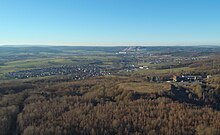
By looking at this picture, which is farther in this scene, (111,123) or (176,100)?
(176,100)

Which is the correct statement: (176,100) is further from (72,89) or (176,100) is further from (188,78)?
(188,78)

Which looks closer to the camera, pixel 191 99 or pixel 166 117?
pixel 166 117

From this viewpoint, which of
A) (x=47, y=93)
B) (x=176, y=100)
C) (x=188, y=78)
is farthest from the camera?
(x=188, y=78)

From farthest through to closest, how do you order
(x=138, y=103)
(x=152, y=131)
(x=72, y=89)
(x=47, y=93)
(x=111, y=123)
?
(x=72, y=89)
(x=47, y=93)
(x=138, y=103)
(x=111, y=123)
(x=152, y=131)

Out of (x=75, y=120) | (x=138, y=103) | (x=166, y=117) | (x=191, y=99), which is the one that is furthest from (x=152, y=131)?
(x=191, y=99)

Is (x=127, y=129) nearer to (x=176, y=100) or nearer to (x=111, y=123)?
(x=111, y=123)

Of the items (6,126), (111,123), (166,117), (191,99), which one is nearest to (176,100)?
(191,99)

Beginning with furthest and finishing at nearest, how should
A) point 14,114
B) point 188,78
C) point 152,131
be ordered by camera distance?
point 188,78, point 14,114, point 152,131

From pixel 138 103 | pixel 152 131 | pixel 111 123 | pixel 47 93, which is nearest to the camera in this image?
pixel 152 131
